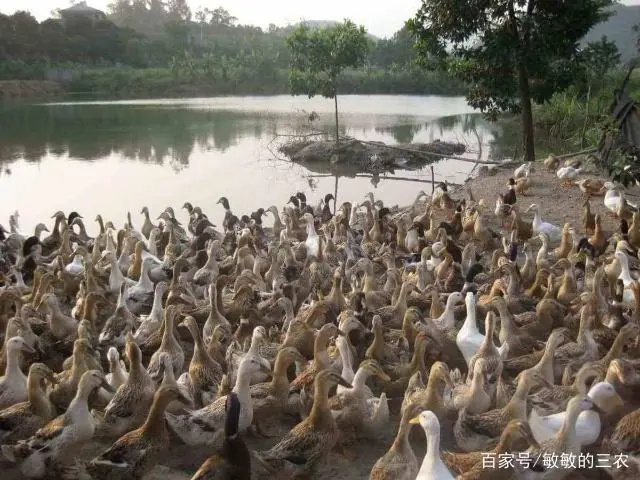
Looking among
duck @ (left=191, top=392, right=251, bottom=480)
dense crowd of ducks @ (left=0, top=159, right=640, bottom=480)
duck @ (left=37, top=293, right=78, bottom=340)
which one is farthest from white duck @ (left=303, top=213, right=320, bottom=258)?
duck @ (left=191, top=392, right=251, bottom=480)

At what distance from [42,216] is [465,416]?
15347 mm

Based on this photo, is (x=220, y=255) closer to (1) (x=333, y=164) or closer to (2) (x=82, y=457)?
(2) (x=82, y=457)

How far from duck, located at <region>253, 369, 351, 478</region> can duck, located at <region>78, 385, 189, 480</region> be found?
78 cm

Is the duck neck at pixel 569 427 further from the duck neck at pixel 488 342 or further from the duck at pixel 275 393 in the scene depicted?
the duck at pixel 275 393

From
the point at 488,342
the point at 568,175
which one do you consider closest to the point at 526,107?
the point at 568,175

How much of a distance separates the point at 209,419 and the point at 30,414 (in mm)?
1555

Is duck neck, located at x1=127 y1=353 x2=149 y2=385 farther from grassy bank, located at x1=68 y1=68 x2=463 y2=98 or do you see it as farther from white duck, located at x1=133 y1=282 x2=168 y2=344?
grassy bank, located at x1=68 y1=68 x2=463 y2=98

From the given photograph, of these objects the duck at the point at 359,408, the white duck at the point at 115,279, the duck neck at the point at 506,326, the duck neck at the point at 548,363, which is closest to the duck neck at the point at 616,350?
the duck neck at the point at 548,363

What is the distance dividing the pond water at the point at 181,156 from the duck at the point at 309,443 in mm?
12325

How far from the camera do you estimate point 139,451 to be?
4.99 meters

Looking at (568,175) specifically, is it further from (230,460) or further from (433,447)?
(230,460)

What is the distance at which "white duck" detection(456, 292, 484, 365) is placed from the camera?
21.5 feet

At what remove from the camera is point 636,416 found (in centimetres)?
488

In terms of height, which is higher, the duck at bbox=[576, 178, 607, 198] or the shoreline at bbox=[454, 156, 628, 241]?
the duck at bbox=[576, 178, 607, 198]
